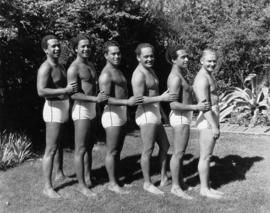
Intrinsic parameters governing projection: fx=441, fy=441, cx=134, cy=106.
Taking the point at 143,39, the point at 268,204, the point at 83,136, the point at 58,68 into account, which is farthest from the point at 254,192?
the point at 143,39

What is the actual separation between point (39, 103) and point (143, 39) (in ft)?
13.1

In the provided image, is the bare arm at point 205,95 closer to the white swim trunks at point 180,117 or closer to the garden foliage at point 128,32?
the white swim trunks at point 180,117

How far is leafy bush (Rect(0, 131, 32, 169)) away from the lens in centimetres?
764

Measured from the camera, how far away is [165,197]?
6168 millimetres

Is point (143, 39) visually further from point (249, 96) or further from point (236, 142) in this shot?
point (236, 142)

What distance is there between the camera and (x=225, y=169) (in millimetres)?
7508

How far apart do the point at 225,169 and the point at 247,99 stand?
14.2 feet

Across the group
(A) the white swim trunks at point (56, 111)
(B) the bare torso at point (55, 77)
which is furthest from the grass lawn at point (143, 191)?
(B) the bare torso at point (55, 77)

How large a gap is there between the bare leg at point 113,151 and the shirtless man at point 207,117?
116 centimetres

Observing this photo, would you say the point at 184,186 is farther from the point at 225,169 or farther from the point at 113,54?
the point at 113,54

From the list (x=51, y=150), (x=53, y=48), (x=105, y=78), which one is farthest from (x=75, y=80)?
(x=51, y=150)

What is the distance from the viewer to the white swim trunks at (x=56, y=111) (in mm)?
6215

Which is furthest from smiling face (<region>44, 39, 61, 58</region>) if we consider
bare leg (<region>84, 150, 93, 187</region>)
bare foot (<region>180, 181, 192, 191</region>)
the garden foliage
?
bare foot (<region>180, 181, 192, 191</region>)

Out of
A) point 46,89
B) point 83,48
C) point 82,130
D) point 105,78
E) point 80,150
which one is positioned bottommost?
point 80,150
